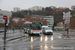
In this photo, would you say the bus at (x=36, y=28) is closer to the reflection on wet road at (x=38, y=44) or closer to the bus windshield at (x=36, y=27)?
the bus windshield at (x=36, y=27)

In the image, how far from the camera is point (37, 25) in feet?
108

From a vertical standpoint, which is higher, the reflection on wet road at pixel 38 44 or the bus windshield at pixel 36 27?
the bus windshield at pixel 36 27

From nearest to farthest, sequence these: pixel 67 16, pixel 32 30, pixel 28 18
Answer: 1. pixel 32 30
2. pixel 67 16
3. pixel 28 18

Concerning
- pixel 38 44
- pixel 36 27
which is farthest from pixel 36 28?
pixel 38 44

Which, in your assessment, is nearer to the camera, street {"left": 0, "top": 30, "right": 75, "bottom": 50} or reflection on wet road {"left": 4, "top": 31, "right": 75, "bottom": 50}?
street {"left": 0, "top": 30, "right": 75, "bottom": 50}

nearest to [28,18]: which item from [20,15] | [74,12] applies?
[74,12]

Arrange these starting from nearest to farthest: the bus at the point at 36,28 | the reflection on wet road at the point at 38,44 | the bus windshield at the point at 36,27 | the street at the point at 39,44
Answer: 1. the street at the point at 39,44
2. the reflection on wet road at the point at 38,44
3. the bus at the point at 36,28
4. the bus windshield at the point at 36,27

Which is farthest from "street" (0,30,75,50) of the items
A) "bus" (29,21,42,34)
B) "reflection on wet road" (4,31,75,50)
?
"bus" (29,21,42,34)

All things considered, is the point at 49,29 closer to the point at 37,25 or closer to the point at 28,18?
the point at 37,25

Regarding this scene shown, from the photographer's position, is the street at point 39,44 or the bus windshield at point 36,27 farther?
the bus windshield at point 36,27

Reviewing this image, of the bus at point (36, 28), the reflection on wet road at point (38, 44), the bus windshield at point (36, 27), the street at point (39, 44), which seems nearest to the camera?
the street at point (39, 44)

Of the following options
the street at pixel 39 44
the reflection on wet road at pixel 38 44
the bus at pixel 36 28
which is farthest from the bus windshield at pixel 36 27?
the reflection on wet road at pixel 38 44

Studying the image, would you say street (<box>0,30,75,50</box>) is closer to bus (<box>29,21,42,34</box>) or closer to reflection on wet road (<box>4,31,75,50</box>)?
reflection on wet road (<box>4,31,75,50</box>)

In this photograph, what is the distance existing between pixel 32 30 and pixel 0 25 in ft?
135
